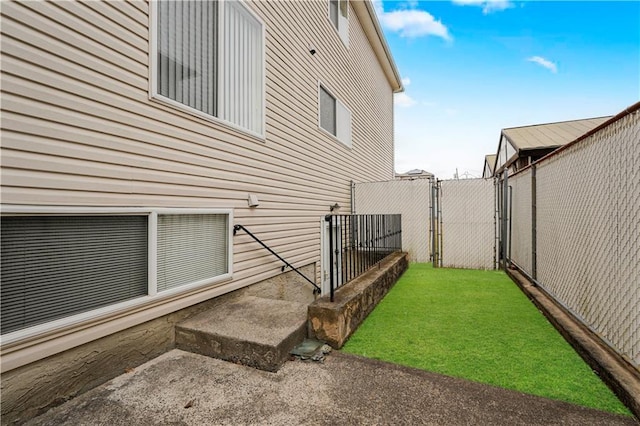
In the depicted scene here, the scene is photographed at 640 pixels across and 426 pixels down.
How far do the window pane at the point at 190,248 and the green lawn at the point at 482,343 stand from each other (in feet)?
6.05

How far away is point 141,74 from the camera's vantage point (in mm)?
2752

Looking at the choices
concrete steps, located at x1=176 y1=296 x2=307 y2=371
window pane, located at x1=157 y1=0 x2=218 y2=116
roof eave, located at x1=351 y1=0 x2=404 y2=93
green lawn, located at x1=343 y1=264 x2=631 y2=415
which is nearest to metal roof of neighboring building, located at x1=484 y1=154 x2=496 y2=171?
roof eave, located at x1=351 y1=0 x2=404 y2=93

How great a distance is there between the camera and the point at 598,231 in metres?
2.79

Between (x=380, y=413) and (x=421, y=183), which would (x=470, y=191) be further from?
(x=380, y=413)

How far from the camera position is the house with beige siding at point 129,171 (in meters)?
1.99

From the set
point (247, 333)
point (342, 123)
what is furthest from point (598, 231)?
Result: point (342, 123)

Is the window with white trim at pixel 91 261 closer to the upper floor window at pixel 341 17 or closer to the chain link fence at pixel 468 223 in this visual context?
the chain link fence at pixel 468 223

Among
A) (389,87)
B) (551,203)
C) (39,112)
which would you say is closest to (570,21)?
(389,87)

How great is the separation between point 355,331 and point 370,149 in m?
7.73

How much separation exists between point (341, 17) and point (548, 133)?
946 cm

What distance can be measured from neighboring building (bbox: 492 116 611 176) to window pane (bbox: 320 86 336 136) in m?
7.46

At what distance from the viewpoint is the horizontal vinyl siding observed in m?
2.00

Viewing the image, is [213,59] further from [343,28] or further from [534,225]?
[343,28]

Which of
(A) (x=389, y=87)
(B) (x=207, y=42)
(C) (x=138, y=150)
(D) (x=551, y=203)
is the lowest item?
(D) (x=551, y=203)
